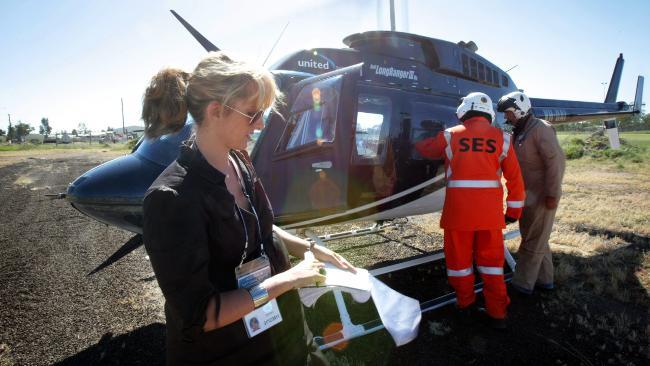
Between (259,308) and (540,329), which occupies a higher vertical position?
(259,308)

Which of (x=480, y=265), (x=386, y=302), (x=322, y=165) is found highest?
(x=322, y=165)

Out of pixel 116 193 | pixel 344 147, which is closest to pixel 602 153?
pixel 344 147

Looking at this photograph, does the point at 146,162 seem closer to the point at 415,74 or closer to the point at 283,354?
the point at 283,354

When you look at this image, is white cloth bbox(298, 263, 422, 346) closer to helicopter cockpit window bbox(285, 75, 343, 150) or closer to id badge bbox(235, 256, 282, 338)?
id badge bbox(235, 256, 282, 338)

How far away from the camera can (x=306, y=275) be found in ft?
4.31

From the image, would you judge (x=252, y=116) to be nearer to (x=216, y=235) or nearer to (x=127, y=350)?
(x=216, y=235)

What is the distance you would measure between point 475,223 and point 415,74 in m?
1.95

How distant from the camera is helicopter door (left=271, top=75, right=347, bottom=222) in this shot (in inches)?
130

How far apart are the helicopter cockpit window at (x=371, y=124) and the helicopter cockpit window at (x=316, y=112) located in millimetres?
318

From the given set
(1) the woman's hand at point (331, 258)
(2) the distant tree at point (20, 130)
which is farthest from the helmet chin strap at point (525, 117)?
(2) the distant tree at point (20, 130)

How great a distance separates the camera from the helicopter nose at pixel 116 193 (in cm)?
285

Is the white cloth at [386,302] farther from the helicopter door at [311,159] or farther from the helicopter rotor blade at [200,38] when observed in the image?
the helicopter rotor blade at [200,38]

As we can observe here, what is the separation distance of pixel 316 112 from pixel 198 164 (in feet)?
8.00

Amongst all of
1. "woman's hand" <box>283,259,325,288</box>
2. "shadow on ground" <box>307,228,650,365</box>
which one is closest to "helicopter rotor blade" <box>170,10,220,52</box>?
"shadow on ground" <box>307,228,650,365</box>
